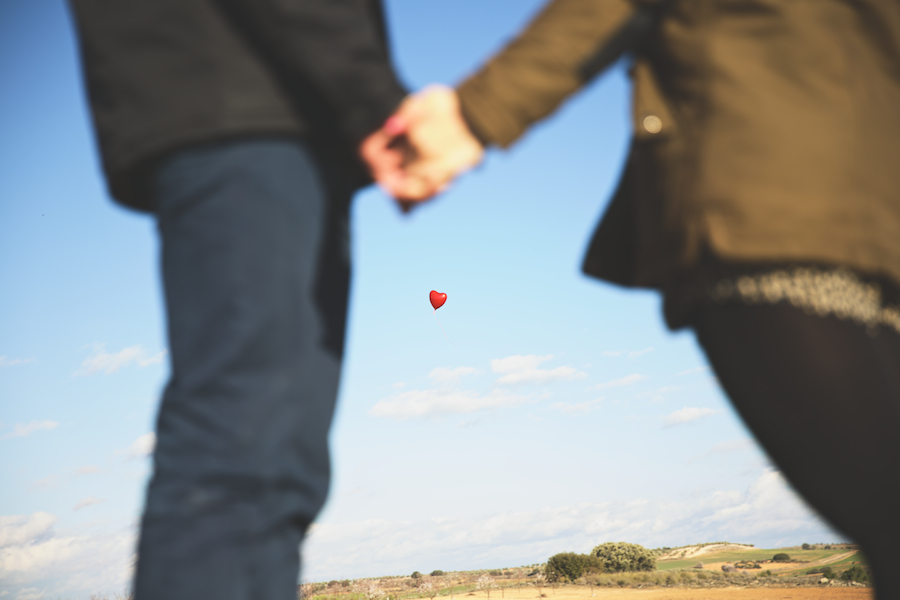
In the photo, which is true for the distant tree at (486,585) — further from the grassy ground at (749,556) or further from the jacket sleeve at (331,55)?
the jacket sleeve at (331,55)

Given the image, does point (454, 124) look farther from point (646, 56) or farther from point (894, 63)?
point (894, 63)

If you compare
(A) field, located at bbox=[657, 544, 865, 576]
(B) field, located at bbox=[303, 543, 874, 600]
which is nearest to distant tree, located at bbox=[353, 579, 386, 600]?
(B) field, located at bbox=[303, 543, 874, 600]

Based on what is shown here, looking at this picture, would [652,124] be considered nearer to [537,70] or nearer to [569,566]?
[537,70]

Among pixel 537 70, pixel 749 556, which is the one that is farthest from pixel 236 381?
pixel 749 556

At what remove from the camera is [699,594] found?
21.8 meters

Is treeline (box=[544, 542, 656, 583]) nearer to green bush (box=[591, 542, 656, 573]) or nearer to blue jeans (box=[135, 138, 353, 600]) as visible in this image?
green bush (box=[591, 542, 656, 573])

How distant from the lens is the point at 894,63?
126 centimetres

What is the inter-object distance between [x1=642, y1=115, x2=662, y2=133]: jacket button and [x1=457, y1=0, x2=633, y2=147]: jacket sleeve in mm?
174

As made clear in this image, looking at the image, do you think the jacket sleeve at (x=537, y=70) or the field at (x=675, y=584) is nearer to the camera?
the jacket sleeve at (x=537, y=70)

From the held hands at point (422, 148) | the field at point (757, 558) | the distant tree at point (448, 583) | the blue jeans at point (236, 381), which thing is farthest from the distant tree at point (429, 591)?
the held hands at point (422, 148)

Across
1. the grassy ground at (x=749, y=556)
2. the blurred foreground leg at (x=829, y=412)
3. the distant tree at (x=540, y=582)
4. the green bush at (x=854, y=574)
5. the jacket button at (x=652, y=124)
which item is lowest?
the grassy ground at (x=749, y=556)

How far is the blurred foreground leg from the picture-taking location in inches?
41.2

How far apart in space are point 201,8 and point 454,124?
0.60m

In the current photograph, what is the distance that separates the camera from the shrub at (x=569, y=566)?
1127 inches
